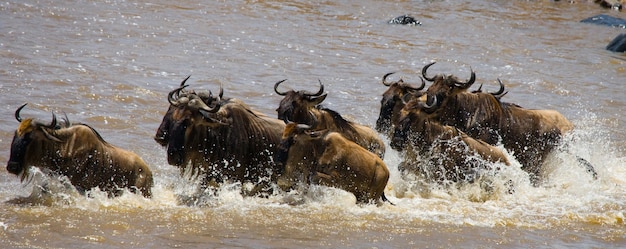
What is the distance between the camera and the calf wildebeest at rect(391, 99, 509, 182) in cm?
1040

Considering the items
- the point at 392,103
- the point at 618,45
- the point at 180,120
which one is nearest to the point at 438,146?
the point at 392,103

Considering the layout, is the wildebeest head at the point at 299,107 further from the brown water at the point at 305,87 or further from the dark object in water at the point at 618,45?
the dark object in water at the point at 618,45

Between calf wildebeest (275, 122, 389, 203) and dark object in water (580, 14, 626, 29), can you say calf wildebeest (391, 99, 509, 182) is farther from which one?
dark object in water (580, 14, 626, 29)

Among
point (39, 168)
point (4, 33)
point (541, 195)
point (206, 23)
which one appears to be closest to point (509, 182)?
point (541, 195)

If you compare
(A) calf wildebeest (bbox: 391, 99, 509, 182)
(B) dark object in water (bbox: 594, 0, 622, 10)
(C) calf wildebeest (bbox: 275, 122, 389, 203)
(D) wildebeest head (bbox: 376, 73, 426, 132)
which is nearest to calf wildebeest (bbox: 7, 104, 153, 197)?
(C) calf wildebeest (bbox: 275, 122, 389, 203)

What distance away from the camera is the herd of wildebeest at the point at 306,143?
8969 millimetres

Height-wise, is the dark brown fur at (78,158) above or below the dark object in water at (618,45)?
above

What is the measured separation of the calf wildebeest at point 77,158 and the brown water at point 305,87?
0.57 ft

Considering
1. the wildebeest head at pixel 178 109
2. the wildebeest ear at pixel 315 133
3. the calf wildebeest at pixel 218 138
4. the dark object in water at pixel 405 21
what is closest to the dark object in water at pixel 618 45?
the dark object in water at pixel 405 21

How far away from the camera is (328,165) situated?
30.8 feet

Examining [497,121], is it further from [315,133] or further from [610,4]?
[610,4]

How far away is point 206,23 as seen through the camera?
23312 millimetres

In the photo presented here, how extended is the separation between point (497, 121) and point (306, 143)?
2953 mm

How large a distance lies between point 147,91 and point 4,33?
5034 millimetres
